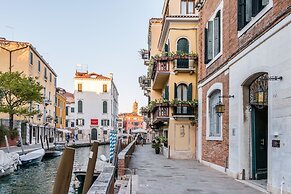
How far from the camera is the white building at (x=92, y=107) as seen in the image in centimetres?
6712

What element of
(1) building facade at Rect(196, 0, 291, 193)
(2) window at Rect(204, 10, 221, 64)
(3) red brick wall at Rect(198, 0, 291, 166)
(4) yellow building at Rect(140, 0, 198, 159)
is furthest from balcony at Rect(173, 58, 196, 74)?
(2) window at Rect(204, 10, 221, 64)

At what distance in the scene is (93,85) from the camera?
222 feet

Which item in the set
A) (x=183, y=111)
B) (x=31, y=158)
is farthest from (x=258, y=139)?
(x=31, y=158)

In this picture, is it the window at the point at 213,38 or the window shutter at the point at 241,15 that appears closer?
the window shutter at the point at 241,15

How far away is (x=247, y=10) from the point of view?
978 centimetres

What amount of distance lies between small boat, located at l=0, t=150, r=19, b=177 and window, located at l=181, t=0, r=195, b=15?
39.1 feet

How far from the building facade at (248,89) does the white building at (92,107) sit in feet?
173

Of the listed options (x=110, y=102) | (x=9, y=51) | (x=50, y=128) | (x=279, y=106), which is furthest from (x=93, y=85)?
(x=279, y=106)

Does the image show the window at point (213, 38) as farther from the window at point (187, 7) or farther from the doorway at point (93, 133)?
the doorway at point (93, 133)

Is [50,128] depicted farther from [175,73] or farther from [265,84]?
[265,84]

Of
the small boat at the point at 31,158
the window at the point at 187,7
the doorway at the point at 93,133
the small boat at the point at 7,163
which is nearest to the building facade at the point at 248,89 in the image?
the window at the point at 187,7

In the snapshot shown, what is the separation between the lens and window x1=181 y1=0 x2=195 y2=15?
66.8 feet

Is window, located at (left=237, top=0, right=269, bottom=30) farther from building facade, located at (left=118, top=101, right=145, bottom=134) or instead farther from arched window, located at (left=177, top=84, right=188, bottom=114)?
building facade, located at (left=118, top=101, right=145, bottom=134)

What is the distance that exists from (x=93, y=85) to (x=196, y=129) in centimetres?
5115
